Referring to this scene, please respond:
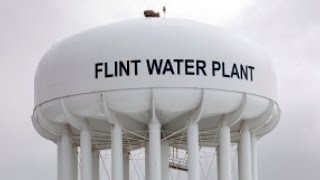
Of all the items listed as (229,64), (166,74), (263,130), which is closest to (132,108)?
(166,74)

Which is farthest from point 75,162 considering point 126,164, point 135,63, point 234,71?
point 234,71

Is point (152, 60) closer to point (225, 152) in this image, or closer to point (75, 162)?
point (225, 152)

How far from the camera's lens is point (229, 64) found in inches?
1241

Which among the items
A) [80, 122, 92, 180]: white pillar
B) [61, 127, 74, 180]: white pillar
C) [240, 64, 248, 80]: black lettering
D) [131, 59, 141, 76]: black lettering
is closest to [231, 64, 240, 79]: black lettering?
[240, 64, 248, 80]: black lettering

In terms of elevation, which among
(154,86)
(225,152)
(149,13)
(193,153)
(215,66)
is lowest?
(193,153)

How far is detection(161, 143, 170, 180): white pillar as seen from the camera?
34688 millimetres

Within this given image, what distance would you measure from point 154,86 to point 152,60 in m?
0.89

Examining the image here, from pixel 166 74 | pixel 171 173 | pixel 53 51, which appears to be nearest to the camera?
pixel 166 74

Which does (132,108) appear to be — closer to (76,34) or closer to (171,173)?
(76,34)

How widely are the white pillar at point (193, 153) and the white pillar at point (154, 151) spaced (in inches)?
40.2

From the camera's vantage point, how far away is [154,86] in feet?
100

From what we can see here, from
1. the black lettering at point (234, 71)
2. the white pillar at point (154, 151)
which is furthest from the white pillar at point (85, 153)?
the black lettering at point (234, 71)

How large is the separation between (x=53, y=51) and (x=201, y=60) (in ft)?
17.5

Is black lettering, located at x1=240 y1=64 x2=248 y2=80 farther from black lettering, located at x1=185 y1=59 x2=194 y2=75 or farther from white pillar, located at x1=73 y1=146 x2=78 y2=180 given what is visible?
white pillar, located at x1=73 y1=146 x2=78 y2=180
